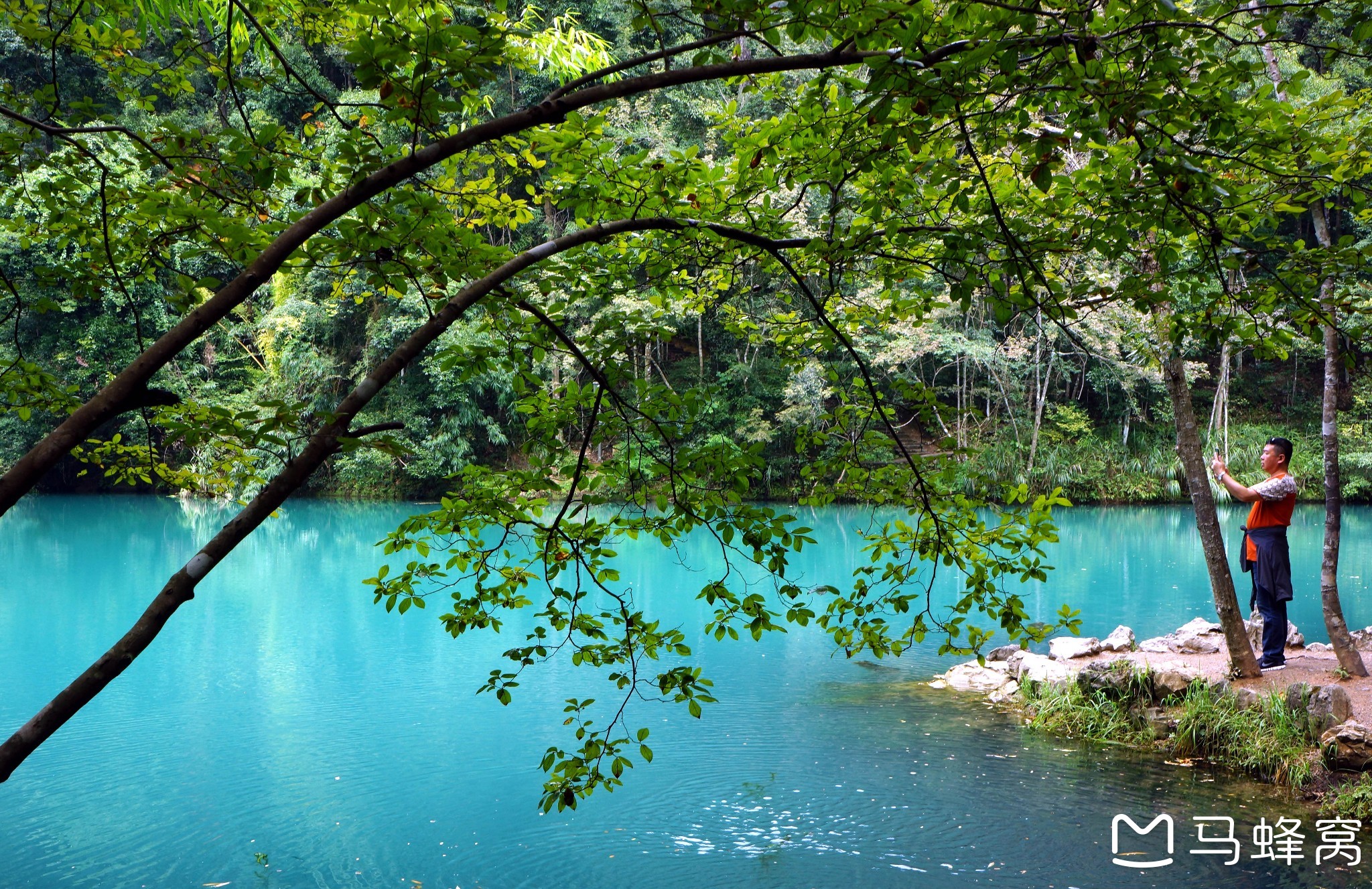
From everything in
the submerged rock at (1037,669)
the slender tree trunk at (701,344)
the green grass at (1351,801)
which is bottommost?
the green grass at (1351,801)

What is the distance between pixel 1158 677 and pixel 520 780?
3592 millimetres

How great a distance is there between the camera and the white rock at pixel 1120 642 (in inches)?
265

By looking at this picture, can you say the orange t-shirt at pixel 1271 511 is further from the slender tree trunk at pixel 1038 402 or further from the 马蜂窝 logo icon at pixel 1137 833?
the slender tree trunk at pixel 1038 402

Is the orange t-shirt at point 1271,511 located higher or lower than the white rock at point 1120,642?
higher

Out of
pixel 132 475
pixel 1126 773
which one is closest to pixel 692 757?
pixel 1126 773

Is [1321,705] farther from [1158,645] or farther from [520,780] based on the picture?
[520,780]

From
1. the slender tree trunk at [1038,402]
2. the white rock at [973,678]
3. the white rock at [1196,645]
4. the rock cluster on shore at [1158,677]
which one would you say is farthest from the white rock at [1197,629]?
the slender tree trunk at [1038,402]

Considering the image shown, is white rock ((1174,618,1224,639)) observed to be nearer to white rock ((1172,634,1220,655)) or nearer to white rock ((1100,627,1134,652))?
white rock ((1172,634,1220,655))

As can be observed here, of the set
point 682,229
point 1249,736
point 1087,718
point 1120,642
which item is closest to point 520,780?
point 1087,718

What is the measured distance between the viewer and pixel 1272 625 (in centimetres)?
531

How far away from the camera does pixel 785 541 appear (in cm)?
199

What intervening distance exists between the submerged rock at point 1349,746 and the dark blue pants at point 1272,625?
83 centimetres
